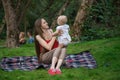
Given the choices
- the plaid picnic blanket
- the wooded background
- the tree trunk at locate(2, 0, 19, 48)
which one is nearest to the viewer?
the plaid picnic blanket

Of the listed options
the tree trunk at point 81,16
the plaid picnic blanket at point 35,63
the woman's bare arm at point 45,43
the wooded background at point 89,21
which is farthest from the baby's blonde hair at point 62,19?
the tree trunk at point 81,16

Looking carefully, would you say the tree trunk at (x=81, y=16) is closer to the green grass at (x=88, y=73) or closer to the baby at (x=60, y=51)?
the green grass at (x=88, y=73)

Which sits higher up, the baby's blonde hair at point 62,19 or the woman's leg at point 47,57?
the baby's blonde hair at point 62,19

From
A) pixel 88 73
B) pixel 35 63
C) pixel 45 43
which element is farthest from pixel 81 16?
pixel 88 73

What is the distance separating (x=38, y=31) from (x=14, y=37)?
5438 mm

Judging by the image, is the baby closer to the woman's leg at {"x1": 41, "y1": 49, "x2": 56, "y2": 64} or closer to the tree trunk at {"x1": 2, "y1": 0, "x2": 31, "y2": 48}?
the woman's leg at {"x1": 41, "y1": 49, "x2": 56, "y2": 64}

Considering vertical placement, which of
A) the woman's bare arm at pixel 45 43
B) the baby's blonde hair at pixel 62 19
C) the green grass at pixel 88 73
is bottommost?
the green grass at pixel 88 73

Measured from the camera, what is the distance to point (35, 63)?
951 centimetres

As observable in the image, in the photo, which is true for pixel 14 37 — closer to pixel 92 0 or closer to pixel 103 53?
pixel 92 0

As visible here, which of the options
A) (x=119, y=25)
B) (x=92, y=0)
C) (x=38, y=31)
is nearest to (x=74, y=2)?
(x=92, y=0)

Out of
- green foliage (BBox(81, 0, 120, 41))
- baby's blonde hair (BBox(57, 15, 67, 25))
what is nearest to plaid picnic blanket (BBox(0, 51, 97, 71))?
baby's blonde hair (BBox(57, 15, 67, 25))

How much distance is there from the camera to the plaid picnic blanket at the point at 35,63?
8.95 meters

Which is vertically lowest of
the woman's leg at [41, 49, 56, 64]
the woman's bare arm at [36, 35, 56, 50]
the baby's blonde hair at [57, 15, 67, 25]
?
the woman's leg at [41, 49, 56, 64]

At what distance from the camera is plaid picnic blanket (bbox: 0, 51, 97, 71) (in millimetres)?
8948
